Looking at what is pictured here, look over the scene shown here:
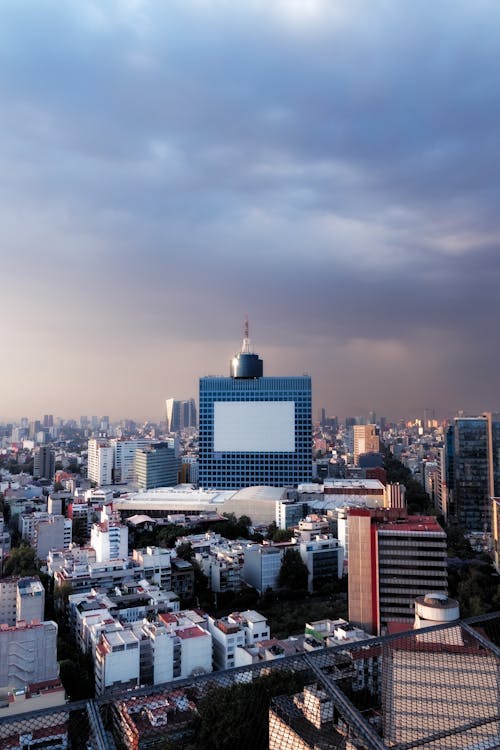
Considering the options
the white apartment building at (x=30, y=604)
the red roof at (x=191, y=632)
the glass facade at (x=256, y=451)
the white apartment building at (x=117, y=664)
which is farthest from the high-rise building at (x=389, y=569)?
the glass facade at (x=256, y=451)

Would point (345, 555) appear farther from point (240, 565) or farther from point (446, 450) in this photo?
point (446, 450)

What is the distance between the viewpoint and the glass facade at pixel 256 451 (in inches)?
579

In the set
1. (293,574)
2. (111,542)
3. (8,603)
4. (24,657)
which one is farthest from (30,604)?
(293,574)

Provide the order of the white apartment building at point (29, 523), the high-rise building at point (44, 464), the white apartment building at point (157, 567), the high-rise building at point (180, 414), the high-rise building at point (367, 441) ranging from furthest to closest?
the high-rise building at point (180, 414), the high-rise building at point (367, 441), the high-rise building at point (44, 464), the white apartment building at point (29, 523), the white apartment building at point (157, 567)

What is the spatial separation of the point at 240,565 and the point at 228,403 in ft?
25.4

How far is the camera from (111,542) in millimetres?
8273

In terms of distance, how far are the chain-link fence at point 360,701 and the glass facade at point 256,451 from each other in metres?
13.3

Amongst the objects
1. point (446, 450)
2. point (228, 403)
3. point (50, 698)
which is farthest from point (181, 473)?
point (50, 698)

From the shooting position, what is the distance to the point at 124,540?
8.38 m

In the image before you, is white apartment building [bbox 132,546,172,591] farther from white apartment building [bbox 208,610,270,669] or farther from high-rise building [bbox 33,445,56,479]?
high-rise building [bbox 33,445,56,479]

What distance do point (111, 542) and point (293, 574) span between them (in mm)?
2704

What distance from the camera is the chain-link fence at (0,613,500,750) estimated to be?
102 centimetres

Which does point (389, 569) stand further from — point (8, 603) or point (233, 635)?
point (8, 603)

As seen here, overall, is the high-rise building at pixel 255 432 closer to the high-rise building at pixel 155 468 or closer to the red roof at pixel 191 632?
the high-rise building at pixel 155 468
